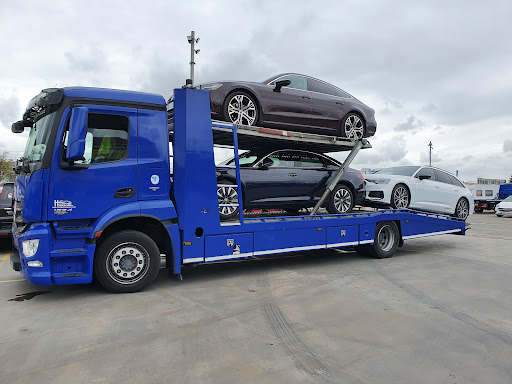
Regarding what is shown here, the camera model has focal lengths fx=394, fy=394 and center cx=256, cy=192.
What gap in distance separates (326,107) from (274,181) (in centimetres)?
198

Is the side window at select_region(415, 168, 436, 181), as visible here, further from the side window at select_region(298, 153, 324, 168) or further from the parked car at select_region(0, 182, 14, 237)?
the parked car at select_region(0, 182, 14, 237)

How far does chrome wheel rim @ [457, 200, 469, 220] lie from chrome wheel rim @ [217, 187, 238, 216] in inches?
281

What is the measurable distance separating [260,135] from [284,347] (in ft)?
13.1

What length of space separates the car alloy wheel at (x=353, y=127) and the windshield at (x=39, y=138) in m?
5.65

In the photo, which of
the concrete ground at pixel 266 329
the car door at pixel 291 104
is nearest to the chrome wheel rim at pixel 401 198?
the concrete ground at pixel 266 329

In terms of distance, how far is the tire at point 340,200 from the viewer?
831 cm

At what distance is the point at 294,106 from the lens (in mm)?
7586

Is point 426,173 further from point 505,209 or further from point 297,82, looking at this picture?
point 505,209

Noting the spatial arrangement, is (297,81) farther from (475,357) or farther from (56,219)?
(475,357)

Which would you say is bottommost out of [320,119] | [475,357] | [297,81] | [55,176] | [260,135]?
[475,357]

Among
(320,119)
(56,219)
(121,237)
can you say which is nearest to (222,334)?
(121,237)

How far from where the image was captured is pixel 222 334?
13.1 ft

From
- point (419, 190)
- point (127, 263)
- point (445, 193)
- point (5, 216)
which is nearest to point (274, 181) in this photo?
point (127, 263)

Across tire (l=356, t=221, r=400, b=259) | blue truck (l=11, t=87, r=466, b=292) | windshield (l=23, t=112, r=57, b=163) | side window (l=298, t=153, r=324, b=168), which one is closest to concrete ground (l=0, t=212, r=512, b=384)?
blue truck (l=11, t=87, r=466, b=292)
